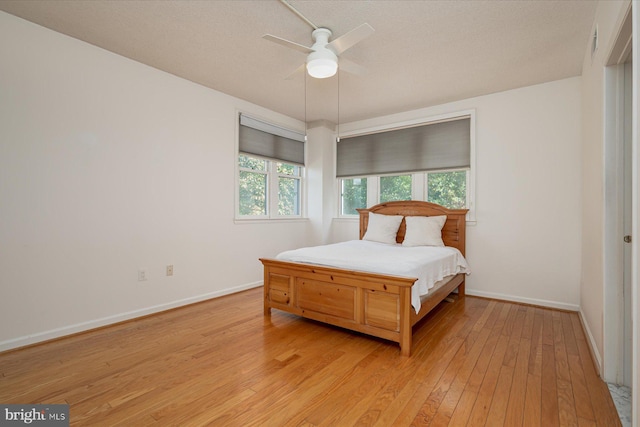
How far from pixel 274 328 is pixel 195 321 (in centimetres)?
80

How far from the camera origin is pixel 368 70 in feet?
10.3

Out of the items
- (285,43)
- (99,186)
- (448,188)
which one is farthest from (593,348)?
(99,186)

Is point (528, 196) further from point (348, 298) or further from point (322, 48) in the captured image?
point (322, 48)

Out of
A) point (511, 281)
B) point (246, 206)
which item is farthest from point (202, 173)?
point (511, 281)

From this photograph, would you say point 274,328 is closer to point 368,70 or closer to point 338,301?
point 338,301

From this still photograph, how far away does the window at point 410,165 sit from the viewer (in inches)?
157

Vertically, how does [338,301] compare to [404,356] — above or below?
above

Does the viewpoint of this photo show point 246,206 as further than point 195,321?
Yes

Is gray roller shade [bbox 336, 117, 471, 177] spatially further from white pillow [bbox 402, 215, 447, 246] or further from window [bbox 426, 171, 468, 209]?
white pillow [bbox 402, 215, 447, 246]

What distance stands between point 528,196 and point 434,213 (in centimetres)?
103

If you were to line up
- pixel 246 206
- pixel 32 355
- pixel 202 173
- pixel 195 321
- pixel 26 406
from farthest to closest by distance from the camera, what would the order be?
pixel 246 206 → pixel 202 173 → pixel 195 321 → pixel 32 355 → pixel 26 406

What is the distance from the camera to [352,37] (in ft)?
6.82

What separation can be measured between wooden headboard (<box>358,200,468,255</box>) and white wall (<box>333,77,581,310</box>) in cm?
16

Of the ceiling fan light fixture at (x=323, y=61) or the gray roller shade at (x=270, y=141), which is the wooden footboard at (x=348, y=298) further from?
the gray roller shade at (x=270, y=141)
